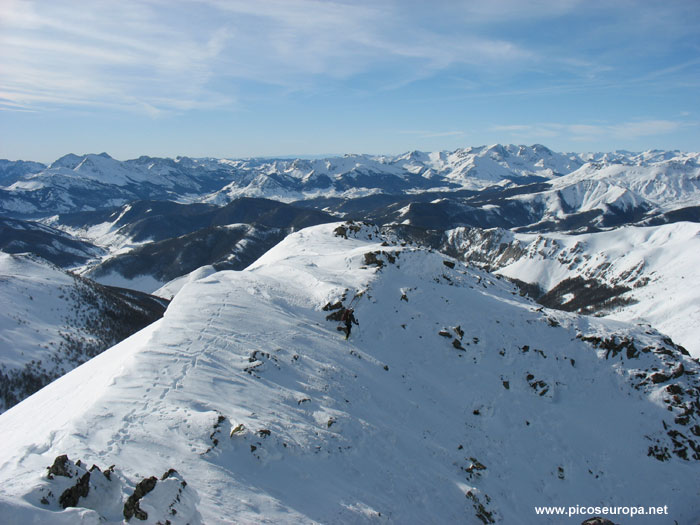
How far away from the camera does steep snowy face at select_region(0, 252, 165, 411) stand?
6438 centimetres

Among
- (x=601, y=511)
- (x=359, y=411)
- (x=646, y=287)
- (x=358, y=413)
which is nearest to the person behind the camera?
(x=358, y=413)

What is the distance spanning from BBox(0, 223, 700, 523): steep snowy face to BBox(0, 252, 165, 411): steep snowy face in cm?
4610

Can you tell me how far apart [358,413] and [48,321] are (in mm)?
88165

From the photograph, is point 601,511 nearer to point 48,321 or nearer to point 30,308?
point 48,321

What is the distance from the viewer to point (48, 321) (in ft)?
270

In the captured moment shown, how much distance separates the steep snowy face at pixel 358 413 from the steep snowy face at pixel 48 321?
1815 inches

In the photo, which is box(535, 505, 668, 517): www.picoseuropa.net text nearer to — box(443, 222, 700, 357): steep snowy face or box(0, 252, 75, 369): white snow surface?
box(443, 222, 700, 357): steep snowy face

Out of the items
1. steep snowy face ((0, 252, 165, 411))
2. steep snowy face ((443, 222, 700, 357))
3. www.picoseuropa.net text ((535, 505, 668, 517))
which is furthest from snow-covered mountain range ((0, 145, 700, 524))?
steep snowy face ((443, 222, 700, 357))

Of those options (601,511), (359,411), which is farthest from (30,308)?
(601,511)

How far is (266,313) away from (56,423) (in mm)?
17268

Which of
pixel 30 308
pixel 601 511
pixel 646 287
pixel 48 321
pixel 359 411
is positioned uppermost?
pixel 359 411

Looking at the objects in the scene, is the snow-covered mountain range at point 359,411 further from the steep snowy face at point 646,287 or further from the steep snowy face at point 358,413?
the steep snowy face at point 646,287

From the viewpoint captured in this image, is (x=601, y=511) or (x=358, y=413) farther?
(x=601, y=511)

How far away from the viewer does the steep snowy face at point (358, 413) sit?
1661cm
